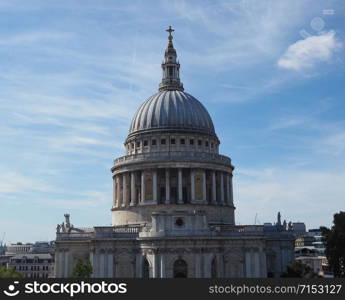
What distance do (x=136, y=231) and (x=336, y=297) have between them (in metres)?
48.0

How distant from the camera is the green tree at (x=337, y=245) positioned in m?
76.9

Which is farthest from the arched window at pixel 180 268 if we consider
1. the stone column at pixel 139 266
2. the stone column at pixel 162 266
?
the stone column at pixel 139 266

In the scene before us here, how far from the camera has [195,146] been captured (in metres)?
98.5

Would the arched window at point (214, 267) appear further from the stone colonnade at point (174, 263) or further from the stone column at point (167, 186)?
the stone column at point (167, 186)

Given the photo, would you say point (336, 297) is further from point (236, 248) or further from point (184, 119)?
point (184, 119)

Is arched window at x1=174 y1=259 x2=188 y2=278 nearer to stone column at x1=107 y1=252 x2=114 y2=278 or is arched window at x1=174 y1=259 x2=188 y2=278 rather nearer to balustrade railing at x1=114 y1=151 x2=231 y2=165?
stone column at x1=107 y1=252 x2=114 y2=278

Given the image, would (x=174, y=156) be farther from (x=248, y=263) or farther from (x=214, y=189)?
(x=248, y=263)

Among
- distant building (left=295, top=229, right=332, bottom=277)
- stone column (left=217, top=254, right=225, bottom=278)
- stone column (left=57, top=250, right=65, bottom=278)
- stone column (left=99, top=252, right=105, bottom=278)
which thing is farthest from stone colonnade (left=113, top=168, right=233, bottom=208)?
distant building (left=295, top=229, right=332, bottom=277)

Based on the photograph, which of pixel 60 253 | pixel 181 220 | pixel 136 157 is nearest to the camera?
pixel 181 220

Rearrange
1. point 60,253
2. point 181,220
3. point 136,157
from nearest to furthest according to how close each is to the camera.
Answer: point 181,220
point 60,253
point 136,157

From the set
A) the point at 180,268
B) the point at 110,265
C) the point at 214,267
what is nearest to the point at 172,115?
the point at 110,265

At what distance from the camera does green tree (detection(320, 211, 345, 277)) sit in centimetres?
7688

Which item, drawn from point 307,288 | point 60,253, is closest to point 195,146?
point 60,253

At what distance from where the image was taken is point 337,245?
77125mm
